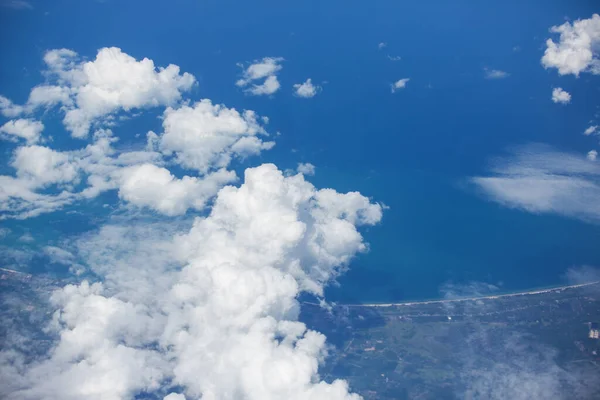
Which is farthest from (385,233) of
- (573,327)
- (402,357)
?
(573,327)

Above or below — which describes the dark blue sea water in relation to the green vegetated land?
above

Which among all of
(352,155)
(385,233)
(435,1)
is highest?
(435,1)

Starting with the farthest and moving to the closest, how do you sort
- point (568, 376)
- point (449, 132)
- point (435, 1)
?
point (435, 1) < point (449, 132) < point (568, 376)

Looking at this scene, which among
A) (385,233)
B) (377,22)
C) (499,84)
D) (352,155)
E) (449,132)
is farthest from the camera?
(377,22)

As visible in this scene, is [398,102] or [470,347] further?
[398,102]

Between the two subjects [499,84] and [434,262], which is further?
[499,84]

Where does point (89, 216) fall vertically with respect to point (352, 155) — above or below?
below

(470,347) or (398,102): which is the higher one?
(398,102)

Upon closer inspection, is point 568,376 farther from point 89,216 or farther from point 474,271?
point 89,216

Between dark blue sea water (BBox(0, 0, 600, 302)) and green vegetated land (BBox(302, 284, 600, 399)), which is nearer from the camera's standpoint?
green vegetated land (BBox(302, 284, 600, 399))

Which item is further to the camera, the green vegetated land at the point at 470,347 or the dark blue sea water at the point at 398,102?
the dark blue sea water at the point at 398,102

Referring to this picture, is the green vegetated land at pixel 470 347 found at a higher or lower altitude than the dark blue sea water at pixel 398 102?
lower
